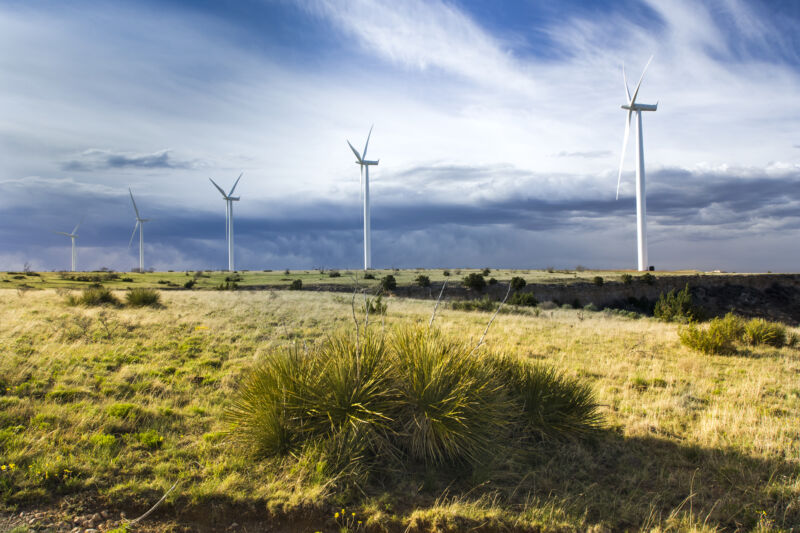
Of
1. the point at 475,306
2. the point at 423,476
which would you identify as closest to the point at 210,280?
the point at 475,306

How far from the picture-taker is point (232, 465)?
669 cm

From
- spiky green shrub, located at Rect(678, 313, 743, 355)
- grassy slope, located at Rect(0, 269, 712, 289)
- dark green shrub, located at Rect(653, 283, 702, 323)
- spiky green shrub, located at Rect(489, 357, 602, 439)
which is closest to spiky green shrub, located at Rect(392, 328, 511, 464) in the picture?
spiky green shrub, located at Rect(489, 357, 602, 439)

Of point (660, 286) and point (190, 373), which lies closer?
point (190, 373)

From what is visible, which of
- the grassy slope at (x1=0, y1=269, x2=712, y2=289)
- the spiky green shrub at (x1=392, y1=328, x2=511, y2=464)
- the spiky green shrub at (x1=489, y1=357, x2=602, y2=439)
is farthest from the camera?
the grassy slope at (x1=0, y1=269, x2=712, y2=289)

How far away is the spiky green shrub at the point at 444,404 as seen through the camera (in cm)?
658

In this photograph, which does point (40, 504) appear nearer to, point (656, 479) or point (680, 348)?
point (656, 479)

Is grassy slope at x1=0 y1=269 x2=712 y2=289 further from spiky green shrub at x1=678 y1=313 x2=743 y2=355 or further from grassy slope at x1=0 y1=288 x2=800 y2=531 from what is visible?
grassy slope at x1=0 y1=288 x2=800 y2=531

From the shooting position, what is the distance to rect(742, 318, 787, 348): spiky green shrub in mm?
17750

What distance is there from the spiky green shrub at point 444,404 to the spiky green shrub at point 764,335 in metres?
15.6

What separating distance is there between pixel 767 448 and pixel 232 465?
839 centimetres

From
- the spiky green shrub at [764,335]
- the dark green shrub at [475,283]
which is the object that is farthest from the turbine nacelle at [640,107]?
the spiky green shrub at [764,335]

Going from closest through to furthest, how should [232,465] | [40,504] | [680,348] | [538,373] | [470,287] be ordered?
[40,504], [232,465], [538,373], [680,348], [470,287]

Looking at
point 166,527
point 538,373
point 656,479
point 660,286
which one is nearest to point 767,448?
point 656,479

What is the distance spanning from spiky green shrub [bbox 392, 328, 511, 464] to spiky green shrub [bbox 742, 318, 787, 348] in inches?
613
